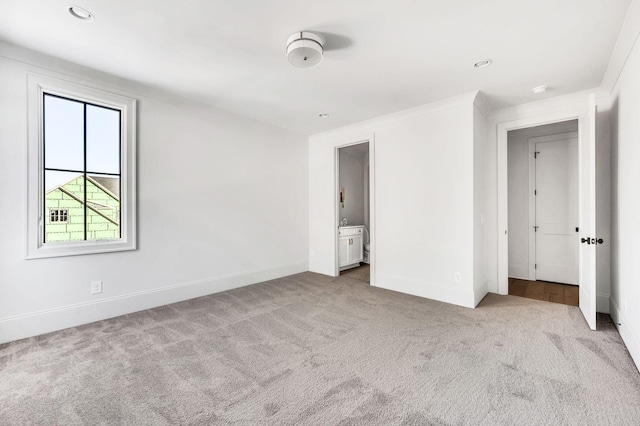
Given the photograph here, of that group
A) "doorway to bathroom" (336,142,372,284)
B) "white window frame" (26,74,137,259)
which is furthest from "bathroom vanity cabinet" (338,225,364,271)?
"white window frame" (26,74,137,259)

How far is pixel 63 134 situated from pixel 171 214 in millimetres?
1278

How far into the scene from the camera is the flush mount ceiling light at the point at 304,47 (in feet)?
7.23

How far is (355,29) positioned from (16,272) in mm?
3560

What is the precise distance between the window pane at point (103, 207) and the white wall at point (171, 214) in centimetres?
23

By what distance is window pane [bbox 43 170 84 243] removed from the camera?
2.77m

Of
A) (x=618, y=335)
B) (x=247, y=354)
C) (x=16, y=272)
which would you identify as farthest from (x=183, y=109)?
(x=618, y=335)

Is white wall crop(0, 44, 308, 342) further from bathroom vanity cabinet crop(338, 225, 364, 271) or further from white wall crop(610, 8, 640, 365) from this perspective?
white wall crop(610, 8, 640, 365)

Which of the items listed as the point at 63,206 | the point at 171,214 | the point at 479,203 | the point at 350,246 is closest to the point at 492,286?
the point at 479,203

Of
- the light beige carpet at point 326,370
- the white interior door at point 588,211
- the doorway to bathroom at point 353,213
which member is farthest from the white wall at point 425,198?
the white interior door at point 588,211

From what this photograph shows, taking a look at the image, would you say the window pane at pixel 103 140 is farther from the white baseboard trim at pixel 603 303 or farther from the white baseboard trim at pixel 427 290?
the white baseboard trim at pixel 603 303

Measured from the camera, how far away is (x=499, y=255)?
389 centimetres

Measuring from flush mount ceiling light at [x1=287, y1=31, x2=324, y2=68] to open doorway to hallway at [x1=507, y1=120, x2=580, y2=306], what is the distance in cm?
392

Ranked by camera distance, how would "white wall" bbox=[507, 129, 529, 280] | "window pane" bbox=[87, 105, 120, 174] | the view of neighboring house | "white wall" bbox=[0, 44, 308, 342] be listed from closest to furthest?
"white wall" bbox=[0, 44, 308, 342] < the view of neighboring house < "window pane" bbox=[87, 105, 120, 174] < "white wall" bbox=[507, 129, 529, 280]

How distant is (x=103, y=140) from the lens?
3.09m
